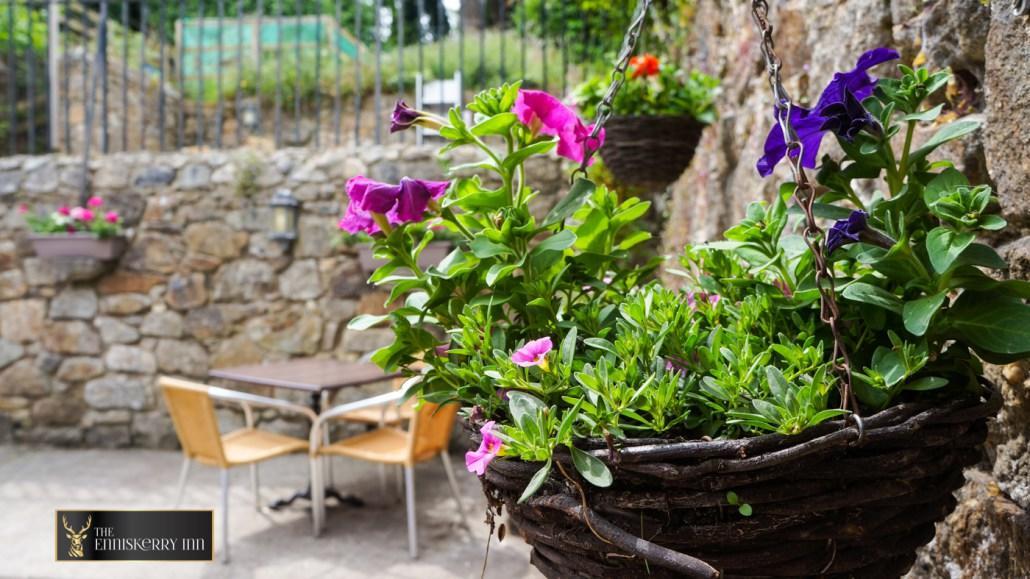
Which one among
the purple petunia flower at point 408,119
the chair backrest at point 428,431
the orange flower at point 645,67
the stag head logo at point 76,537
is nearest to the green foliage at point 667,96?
the orange flower at point 645,67

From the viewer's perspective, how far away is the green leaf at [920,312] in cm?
57

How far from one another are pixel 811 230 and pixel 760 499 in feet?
0.69

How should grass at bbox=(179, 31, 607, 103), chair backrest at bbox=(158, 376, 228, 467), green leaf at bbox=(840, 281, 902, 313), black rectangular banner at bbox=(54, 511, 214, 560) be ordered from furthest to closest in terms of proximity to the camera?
grass at bbox=(179, 31, 607, 103)
chair backrest at bbox=(158, 376, 228, 467)
black rectangular banner at bbox=(54, 511, 214, 560)
green leaf at bbox=(840, 281, 902, 313)

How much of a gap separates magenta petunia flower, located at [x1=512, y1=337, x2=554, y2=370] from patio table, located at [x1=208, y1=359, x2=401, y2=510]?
7.75 ft

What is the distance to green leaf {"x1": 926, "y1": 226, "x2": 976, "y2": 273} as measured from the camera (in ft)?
1.90

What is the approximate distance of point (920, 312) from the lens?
0.59m

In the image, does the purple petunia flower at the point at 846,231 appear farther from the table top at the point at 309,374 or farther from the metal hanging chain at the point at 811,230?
the table top at the point at 309,374

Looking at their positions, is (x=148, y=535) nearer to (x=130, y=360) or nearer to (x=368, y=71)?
(x=130, y=360)

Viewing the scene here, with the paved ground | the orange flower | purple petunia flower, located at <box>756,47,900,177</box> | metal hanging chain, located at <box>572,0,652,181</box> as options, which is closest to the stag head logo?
the paved ground

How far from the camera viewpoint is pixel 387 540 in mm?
2846

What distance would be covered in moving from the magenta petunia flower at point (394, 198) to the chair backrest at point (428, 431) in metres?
2.03

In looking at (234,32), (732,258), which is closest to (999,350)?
(732,258)

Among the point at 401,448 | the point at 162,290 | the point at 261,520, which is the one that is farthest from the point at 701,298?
the point at 162,290

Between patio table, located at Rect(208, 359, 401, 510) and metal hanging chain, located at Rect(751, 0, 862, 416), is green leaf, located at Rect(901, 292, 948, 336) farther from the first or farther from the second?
patio table, located at Rect(208, 359, 401, 510)
